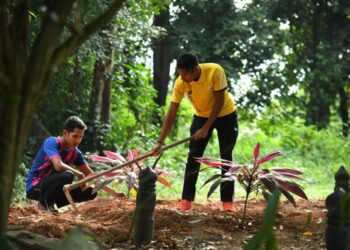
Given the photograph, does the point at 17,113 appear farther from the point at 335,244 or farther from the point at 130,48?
the point at 130,48

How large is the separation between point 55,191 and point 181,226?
161 centimetres

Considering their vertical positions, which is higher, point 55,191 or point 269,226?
point 269,226

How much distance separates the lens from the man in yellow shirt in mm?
5535

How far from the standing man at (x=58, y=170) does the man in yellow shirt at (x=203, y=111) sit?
0.77 metres

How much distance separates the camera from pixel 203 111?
5.81m

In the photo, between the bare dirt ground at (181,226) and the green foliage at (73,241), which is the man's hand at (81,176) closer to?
the bare dirt ground at (181,226)

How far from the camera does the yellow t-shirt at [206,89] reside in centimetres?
556

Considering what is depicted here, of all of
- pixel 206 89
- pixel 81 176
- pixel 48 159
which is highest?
pixel 206 89

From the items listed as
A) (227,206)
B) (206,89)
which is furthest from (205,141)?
(227,206)

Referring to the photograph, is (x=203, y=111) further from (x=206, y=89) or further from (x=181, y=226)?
(x=181, y=226)

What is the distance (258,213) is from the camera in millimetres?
5133

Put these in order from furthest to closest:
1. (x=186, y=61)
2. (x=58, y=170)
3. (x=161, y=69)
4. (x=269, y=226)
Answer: (x=161, y=69) → (x=58, y=170) → (x=186, y=61) → (x=269, y=226)

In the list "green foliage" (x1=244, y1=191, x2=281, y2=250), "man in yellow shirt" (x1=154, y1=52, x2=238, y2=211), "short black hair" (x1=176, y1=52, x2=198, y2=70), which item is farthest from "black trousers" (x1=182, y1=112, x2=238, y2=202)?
"green foliage" (x1=244, y1=191, x2=281, y2=250)

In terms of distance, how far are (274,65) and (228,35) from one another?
5.96 ft
